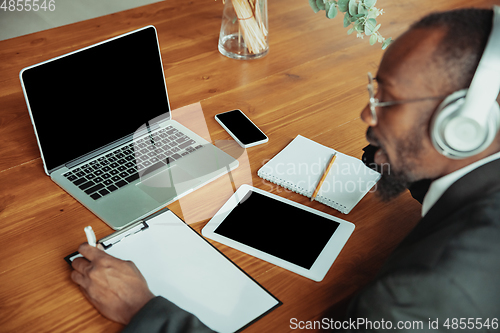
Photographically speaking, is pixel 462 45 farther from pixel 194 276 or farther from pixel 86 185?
pixel 86 185

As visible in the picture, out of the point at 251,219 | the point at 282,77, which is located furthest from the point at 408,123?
the point at 282,77

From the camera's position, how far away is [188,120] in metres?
1.18

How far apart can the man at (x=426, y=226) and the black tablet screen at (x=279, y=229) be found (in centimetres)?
17

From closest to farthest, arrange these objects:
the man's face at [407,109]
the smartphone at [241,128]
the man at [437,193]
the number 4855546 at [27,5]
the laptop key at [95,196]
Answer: the man at [437,193] < the man's face at [407,109] < the laptop key at [95,196] < the smartphone at [241,128] < the number 4855546 at [27,5]

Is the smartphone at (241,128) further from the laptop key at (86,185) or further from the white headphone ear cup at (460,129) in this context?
the white headphone ear cup at (460,129)

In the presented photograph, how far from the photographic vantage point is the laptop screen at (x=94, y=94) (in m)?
0.91

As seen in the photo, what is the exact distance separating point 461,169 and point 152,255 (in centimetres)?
58

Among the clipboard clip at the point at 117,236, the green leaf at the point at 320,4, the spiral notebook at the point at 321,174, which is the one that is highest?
the green leaf at the point at 320,4

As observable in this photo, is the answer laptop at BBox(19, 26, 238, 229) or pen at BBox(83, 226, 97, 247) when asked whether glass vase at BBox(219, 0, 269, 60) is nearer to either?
laptop at BBox(19, 26, 238, 229)

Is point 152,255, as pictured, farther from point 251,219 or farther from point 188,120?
point 188,120

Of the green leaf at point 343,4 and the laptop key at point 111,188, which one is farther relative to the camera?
the green leaf at point 343,4

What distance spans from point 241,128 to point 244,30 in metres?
0.39

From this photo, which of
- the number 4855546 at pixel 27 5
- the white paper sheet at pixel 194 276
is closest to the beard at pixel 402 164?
the white paper sheet at pixel 194 276

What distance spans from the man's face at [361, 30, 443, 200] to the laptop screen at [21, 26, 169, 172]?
0.56 metres
